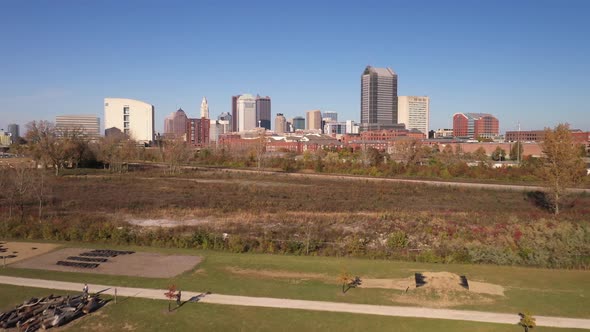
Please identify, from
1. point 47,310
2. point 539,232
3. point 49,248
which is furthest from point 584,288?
point 49,248

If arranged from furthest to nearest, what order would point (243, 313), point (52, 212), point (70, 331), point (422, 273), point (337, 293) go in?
point (52, 212), point (422, 273), point (337, 293), point (243, 313), point (70, 331)

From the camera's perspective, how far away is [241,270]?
1997 cm

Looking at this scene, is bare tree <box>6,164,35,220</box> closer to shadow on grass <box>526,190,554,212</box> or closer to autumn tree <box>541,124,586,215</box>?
autumn tree <box>541,124,586,215</box>

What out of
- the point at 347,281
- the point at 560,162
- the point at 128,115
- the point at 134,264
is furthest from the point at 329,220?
the point at 128,115

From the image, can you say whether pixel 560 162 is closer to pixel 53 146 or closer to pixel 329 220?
pixel 329 220

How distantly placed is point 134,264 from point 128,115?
167m

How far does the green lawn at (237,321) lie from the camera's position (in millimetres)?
13938

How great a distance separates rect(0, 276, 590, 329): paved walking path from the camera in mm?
14484

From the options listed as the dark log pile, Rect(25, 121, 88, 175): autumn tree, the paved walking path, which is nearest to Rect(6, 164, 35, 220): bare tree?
the paved walking path

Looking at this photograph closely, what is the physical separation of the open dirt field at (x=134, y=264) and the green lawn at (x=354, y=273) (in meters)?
0.62

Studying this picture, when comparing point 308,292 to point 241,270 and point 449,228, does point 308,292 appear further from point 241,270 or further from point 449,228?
point 449,228

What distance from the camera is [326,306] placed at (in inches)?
615

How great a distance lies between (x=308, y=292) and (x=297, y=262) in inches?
165

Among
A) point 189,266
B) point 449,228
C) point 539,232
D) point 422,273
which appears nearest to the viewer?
point 422,273
